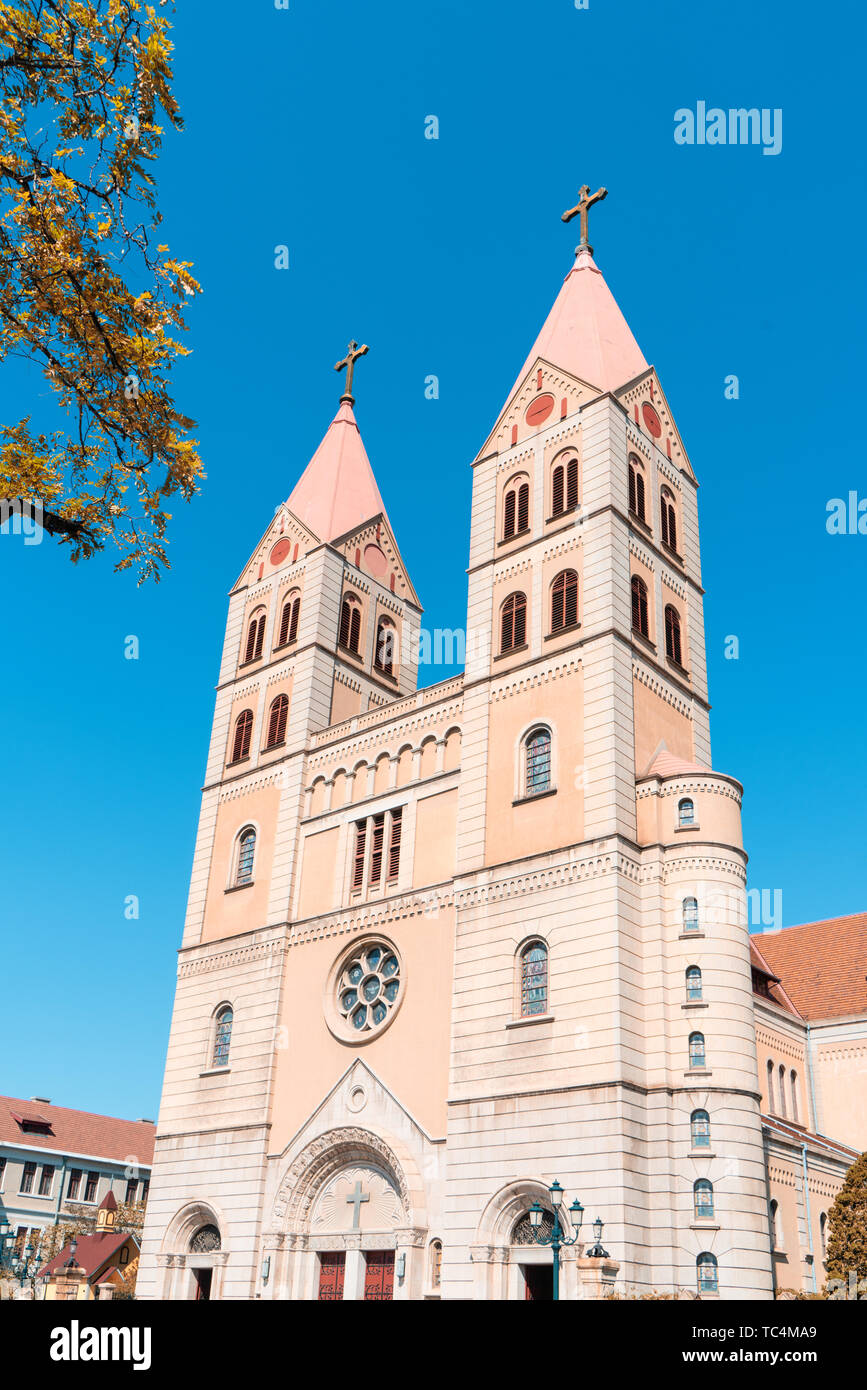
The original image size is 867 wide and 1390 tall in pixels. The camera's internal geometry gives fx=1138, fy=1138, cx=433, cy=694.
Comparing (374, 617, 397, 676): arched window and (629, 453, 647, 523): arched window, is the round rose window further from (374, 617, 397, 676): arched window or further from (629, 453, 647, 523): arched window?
(629, 453, 647, 523): arched window

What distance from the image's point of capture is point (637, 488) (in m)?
37.6

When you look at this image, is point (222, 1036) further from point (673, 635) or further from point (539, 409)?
point (539, 409)

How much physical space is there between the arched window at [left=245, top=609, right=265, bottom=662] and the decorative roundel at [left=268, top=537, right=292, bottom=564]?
2.38m

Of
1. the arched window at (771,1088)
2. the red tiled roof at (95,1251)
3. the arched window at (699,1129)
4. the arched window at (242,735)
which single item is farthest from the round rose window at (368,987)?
the red tiled roof at (95,1251)

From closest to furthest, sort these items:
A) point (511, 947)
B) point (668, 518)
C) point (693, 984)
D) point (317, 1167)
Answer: point (693, 984)
point (511, 947)
point (317, 1167)
point (668, 518)

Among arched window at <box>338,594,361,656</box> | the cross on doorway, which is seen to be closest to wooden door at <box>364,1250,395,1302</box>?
the cross on doorway

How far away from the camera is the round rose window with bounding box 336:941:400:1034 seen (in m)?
34.1

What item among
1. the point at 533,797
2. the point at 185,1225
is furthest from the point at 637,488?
the point at 185,1225

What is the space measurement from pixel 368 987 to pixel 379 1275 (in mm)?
7845

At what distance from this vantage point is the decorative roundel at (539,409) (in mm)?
39125

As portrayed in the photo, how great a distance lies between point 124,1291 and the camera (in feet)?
148
